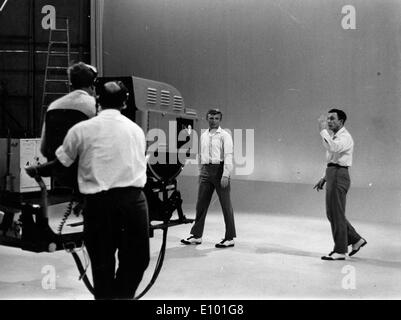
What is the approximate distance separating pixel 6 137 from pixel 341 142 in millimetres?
5278

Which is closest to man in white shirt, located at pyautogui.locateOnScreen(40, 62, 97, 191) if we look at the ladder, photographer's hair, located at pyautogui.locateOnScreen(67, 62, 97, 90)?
photographer's hair, located at pyautogui.locateOnScreen(67, 62, 97, 90)

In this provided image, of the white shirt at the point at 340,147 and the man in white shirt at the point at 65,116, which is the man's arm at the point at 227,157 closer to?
the white shirt at the point at 340,147

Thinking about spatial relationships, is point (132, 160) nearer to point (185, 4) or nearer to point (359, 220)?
point (359, 220)

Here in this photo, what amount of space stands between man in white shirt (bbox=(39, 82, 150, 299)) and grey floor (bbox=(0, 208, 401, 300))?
117 centimetres

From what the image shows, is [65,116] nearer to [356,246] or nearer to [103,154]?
[103,154]

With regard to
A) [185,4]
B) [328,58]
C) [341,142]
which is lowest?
[341,142]

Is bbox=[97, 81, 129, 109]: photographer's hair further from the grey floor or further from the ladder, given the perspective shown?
the ladder

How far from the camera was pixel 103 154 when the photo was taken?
2.96 m

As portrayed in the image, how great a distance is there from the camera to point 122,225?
3.03 metres

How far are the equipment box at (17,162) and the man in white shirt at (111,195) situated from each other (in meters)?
5.32

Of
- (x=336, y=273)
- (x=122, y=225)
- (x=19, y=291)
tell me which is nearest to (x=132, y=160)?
(x=122, y=225)

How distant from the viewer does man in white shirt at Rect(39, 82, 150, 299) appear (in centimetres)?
296

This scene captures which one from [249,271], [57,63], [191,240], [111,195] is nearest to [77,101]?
[111,195]
